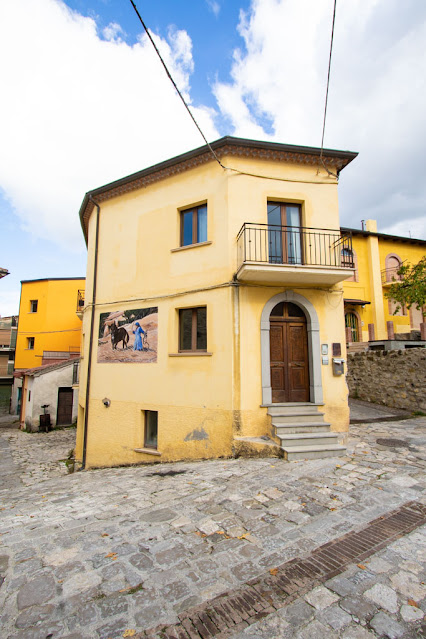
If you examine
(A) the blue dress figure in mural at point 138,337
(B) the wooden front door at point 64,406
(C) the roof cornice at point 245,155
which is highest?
(C) the roof cornice at point 245,155

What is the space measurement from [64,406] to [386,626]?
19.0 metres

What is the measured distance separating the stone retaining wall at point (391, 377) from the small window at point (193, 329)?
8592 mm

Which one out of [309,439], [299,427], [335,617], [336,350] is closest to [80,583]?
[335,617]

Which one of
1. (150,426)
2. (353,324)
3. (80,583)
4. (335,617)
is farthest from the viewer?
(353,324)

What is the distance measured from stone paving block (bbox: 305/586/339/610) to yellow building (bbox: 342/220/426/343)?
19547 millimetres

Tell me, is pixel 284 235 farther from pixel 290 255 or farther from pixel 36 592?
pixel 36 592

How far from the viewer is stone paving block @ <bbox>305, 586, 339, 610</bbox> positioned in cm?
261

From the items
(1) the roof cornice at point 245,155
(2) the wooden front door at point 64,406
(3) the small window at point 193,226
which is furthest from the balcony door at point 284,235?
(2) the wooden front door at point 64,406

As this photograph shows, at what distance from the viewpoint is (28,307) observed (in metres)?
25.6

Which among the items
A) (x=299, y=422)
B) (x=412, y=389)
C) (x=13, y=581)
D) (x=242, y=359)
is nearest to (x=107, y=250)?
(x=242, y=359)

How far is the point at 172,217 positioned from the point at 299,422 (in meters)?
6.52

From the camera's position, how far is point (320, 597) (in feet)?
8.82

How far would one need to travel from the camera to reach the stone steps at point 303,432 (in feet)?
21.1

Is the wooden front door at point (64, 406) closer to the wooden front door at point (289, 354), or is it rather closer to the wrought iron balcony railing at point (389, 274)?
the wooden front door at point (289, 354)
